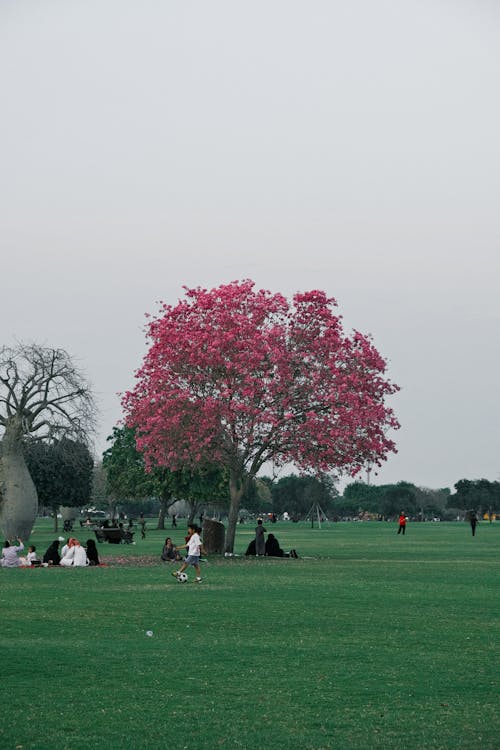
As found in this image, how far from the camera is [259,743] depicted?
446 inches

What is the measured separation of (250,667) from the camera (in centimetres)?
1584

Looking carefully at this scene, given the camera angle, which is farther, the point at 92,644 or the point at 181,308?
the point at 181,308

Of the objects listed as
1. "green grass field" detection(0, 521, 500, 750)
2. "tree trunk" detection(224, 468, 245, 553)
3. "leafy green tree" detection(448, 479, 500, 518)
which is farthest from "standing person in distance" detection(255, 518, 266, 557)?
"leafy green tree" detection(448, 479, 500, 518)

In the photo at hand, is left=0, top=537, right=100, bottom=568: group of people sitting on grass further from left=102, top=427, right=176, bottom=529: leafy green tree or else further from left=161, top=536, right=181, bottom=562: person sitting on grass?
left=102, top=427, right=176, bottom=529: leafy green tree

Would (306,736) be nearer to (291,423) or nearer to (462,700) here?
(462,700)

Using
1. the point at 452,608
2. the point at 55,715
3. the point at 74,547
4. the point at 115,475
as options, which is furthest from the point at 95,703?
the point at 115,475

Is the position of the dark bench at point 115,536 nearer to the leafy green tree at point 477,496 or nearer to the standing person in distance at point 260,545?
the standing person in distance at point 260,545

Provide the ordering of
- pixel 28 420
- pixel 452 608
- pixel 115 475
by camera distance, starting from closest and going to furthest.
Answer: pixel 452 608 → pixel 28 420 → pixel 115 475

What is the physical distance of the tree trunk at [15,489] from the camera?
59.0m

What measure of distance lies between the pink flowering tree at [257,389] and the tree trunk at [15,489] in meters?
11.1

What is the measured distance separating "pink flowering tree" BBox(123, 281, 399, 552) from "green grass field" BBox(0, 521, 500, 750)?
17627mm

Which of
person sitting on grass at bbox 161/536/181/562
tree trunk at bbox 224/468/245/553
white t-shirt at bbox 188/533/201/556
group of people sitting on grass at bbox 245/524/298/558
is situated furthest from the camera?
tree trunk at bbox 224/468/245/553

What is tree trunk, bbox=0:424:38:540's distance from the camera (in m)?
59.0

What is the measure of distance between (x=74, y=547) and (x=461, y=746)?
31.4 m
